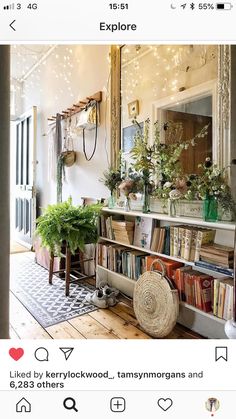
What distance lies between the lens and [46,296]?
182cm

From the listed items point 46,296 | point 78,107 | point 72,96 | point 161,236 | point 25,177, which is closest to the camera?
point 161,236

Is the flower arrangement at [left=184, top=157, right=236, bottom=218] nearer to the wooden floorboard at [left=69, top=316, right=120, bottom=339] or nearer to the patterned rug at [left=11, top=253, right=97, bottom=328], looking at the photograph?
the wooden floorboard at [left=69, top=316, right=120, bottom=339]

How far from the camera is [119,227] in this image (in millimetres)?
1726

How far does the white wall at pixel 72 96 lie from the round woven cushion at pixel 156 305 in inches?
37.6

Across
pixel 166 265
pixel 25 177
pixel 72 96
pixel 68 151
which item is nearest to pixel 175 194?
pixel 166 265

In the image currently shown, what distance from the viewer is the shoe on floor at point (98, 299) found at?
164 centimetres

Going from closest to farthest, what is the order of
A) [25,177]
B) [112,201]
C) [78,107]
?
[112,201]
[78,107]
[25,177]

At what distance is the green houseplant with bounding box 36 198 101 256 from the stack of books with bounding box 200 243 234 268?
0.90m

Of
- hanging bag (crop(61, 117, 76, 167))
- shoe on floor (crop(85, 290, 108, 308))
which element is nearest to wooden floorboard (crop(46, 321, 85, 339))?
shoe on floor (crop(85, 290, 108, 308))

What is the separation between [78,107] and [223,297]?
212cm
